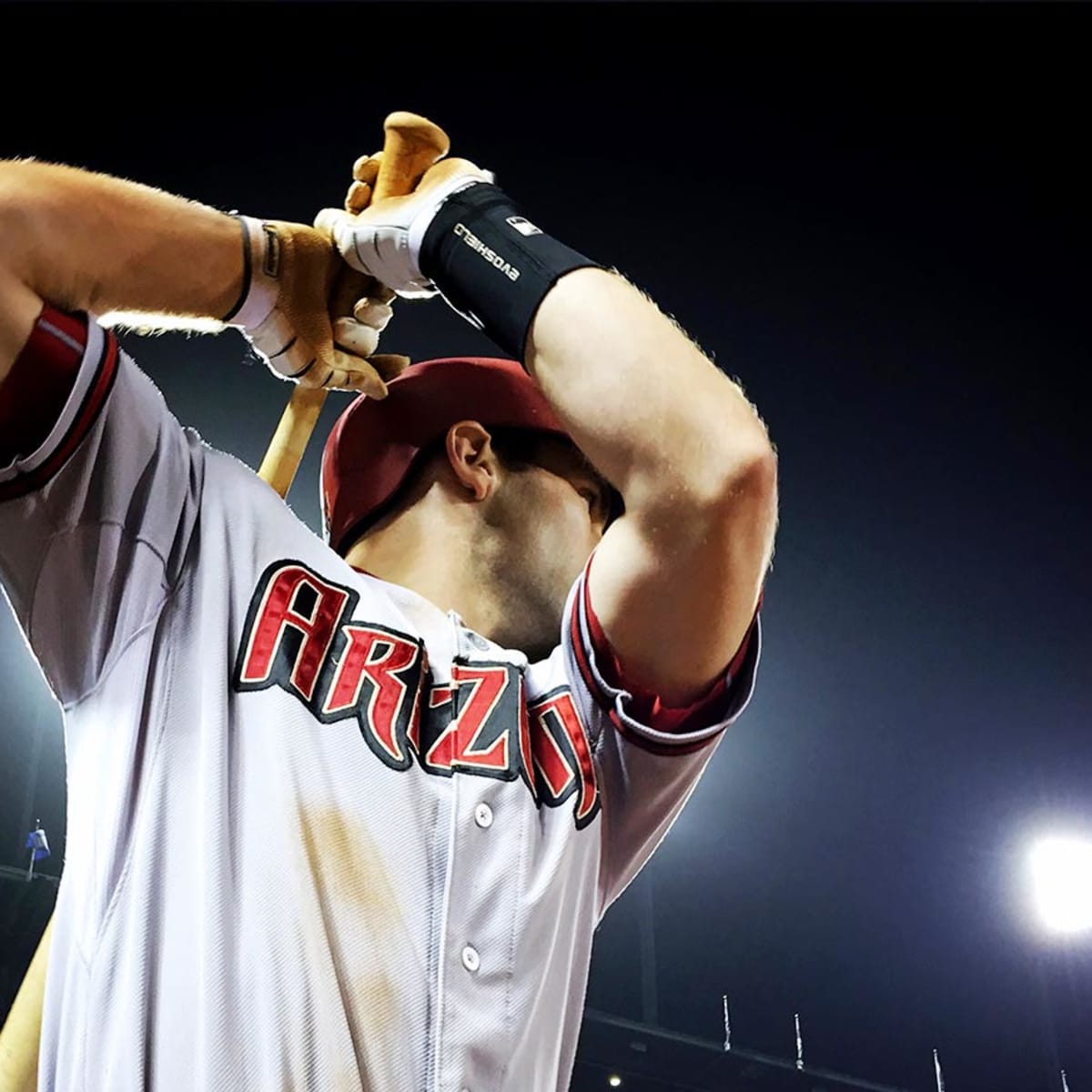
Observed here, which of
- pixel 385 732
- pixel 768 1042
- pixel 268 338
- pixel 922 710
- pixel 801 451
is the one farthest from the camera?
pixel 768 1042

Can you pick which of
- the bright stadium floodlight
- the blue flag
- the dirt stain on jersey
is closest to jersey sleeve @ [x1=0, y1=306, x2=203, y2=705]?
the dirt stain on jersey

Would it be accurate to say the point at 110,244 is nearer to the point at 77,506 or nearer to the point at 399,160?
the point at 77,506

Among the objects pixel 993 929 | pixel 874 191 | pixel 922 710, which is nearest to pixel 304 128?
pixel 874 191

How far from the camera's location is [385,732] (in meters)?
0.97

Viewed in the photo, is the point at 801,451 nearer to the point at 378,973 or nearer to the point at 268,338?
the point at 268,338

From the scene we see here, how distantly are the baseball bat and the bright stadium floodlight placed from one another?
15.7 feet

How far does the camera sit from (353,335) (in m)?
1.27

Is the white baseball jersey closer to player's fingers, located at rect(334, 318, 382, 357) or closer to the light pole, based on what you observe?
player's fingers, located at rect(334, 318, 382, 357)

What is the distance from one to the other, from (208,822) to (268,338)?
531 millimetres

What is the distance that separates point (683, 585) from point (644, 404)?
15 cm

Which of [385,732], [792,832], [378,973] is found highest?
[792,832]

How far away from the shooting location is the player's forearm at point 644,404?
0.99m

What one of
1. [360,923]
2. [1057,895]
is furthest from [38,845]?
[1057,895]

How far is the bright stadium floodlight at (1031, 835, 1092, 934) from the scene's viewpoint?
528 cm
